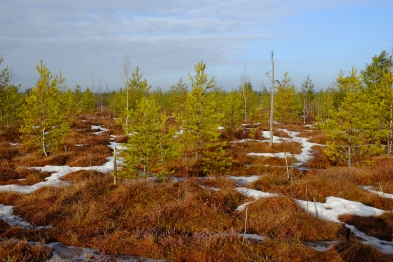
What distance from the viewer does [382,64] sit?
32344 millimetres

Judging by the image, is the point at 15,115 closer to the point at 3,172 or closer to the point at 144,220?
the point at 3,172

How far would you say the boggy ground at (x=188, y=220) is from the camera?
6.54 metres

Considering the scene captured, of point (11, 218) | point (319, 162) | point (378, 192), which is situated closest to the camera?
point (11, 218)

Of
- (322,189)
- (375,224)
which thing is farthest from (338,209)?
(322,189)

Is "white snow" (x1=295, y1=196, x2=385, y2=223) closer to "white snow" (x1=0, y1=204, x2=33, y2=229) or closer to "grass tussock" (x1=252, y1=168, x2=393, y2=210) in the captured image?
"grass tussock" (x1=252, y1=168, x2=393, y2=210)

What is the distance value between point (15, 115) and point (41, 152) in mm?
10769

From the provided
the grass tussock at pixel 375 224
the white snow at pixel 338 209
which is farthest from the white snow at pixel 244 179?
the grass tussock at pixel 375 224

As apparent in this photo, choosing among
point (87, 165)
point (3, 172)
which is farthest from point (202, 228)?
point (3, 172)

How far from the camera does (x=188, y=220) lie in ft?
27.8

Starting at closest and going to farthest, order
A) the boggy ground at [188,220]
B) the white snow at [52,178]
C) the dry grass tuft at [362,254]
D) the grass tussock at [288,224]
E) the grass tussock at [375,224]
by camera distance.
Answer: the dry grass tuft at [362,254], the boggy ground at [188,220], the grass tussock at [288,224], the grass tussock at [375,224], the white snow at [52,178]

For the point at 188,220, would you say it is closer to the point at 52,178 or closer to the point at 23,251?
the point at 23,251

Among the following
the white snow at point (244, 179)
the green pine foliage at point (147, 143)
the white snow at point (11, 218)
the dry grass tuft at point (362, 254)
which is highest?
the green pine foliage at point (147, 143)

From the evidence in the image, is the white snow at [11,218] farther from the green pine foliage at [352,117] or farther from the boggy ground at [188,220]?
the green pine foliage at [352,117]

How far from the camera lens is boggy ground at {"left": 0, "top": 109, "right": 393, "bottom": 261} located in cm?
654
